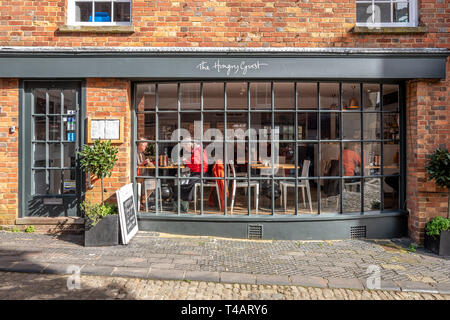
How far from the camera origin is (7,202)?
607cm

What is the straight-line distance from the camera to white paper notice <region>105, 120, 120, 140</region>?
6004 millimetres

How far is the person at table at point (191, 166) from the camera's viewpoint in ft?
21.0

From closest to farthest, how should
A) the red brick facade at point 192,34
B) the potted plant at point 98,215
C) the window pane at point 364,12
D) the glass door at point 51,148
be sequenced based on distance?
the potted plant at point 98,215 < the red brick facade at point 192,34 < the glass door at point 51,148 < the window pane at point 364,12

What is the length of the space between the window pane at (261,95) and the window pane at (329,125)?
3.60 ft

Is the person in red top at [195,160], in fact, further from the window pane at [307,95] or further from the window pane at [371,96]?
the window pane at [371,96]

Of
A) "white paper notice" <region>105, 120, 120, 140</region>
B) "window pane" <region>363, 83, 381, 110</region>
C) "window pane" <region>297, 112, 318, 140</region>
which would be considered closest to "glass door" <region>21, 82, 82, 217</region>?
"white paper notice" <region>105, 120, 120, 140</region>

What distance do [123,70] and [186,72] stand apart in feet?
3.79

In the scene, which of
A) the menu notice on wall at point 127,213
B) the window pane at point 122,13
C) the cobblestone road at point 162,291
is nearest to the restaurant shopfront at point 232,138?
the menu notice on wall at point 127,213

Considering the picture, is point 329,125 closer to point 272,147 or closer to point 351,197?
point 272,147

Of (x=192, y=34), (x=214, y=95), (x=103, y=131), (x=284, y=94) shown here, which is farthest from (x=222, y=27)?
(x=103, y=131)

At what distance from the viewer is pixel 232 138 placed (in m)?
6.33

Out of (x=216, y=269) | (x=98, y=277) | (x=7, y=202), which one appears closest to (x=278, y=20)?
(x=216, y=269)

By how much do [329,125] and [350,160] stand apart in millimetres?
821

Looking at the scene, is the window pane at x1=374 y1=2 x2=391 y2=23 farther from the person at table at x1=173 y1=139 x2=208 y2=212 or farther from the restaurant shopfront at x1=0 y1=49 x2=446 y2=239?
the person at table at x1=173 y1=139 x2=208 y2=212
